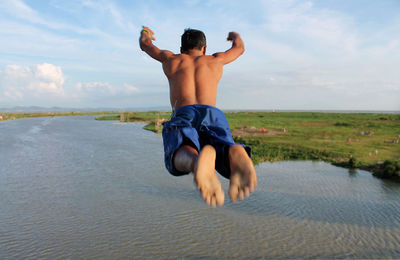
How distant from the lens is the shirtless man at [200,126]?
261 cm

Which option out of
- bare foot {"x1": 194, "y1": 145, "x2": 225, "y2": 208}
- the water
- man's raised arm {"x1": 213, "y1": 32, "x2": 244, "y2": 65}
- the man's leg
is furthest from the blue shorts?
the water

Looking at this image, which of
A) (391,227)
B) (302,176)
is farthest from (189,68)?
(302,176)

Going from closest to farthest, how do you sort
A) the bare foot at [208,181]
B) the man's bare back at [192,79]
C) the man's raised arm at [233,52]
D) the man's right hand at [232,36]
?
the bare foot at [208,181] → the man's bare back at [192,79] → the man's raised arm at [233,52] → the man's right hand at [232,36]

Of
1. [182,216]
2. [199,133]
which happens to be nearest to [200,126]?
[199,133]

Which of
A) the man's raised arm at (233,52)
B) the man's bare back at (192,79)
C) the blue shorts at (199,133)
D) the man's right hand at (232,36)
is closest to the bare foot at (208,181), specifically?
the blue shorts at (199,133)

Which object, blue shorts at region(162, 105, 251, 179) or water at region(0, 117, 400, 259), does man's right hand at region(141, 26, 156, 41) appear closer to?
blue shorts at region(162, 105, 251, 179)

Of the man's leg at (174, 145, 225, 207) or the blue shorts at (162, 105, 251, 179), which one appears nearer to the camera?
the man's leg at (174, 145, 225, 207)

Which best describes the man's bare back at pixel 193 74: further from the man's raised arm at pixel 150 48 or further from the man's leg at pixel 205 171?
the man's leg at pixel 205 171

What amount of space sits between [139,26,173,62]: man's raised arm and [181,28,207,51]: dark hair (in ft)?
0.78

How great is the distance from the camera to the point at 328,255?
38.0 ft

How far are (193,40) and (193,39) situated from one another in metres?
0.01

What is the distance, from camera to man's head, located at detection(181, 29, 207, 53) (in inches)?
141

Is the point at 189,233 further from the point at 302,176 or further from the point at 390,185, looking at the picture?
the point at 390,185

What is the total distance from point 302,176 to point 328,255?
1081 centimetres
